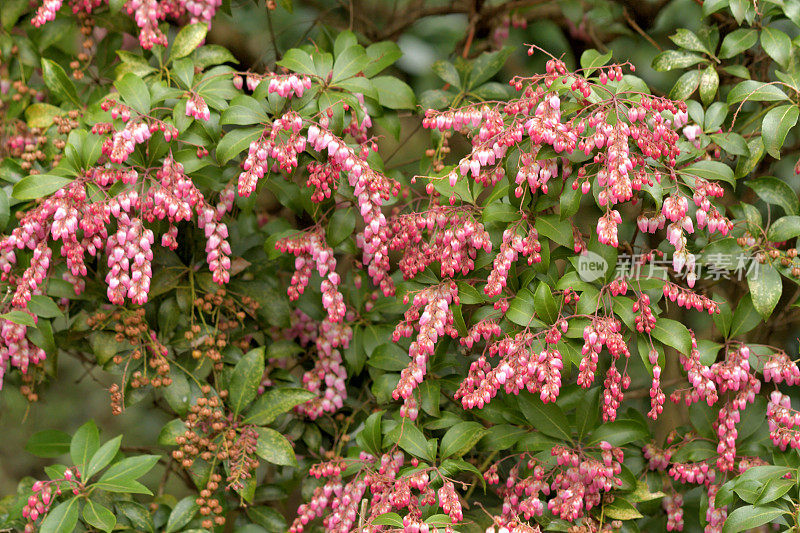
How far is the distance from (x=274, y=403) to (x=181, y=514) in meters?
0.42

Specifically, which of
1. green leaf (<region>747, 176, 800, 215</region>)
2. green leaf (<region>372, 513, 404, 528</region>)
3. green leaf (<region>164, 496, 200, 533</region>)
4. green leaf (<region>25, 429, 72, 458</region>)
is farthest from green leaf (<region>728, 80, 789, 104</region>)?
green leaf (<region>25, 429, 72, 458</region>)

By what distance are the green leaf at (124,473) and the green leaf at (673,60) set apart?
72.7 inches

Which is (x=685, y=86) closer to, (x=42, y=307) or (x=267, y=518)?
(x=267, y=518)

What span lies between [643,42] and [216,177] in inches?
68.4

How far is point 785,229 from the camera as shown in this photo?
218 centimetres

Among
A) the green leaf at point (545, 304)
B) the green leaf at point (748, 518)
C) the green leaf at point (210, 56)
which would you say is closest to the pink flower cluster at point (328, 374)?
the green leaf at point (545, 304)

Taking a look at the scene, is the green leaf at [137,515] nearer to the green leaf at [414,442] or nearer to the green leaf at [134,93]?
the green leaf at [414,442]

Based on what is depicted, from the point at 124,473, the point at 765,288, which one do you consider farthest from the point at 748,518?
the point at 124,473

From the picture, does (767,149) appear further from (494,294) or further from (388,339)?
(388,339)

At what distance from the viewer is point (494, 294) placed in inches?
80.5

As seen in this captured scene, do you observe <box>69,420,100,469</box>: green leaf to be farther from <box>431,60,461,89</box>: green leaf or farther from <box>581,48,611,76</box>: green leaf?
<box>581,48,611,76</box>: green leaf

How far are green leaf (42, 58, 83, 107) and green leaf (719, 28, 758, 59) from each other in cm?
197

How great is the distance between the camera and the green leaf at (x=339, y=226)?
7.51ft

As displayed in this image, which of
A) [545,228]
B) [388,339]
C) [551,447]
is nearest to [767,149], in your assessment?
[545,228]
